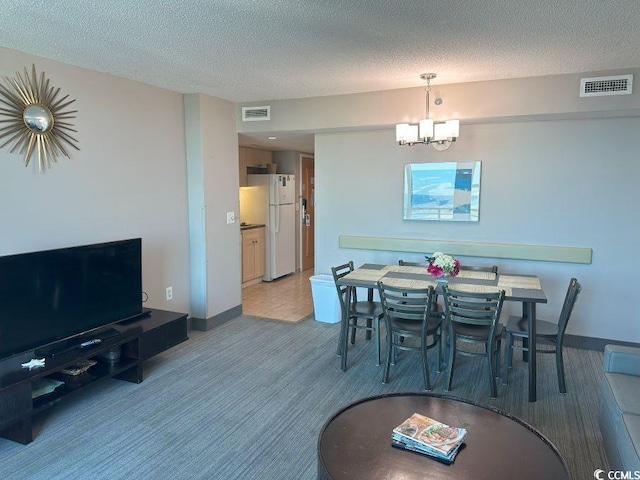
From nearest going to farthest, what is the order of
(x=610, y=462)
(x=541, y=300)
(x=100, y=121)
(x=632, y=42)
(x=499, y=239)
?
(x=610, y=462), (x=632, y=42), (x=541, y=300), (x=100, y=121), (x=499, y=239)

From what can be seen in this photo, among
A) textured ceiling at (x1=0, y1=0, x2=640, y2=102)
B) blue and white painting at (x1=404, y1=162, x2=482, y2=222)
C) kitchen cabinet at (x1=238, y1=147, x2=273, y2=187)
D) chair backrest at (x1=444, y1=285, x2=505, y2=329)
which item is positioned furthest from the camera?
kitchen cabinet at (x1=238, y1=147, x2=273, y2=187)

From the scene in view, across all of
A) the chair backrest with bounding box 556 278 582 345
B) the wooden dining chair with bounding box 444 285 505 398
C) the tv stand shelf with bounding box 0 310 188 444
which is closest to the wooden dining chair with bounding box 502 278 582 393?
the chair backrest with bounding box 556 278 582 345

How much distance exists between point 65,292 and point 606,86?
451 cm

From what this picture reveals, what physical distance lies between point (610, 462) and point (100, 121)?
4.25 meters

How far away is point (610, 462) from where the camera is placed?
2.32 m

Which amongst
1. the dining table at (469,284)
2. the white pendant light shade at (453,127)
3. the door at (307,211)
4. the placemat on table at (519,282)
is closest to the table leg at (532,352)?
the dining table at (469,284)

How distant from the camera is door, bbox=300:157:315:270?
7957mm

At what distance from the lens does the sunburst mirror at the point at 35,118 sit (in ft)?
9.91

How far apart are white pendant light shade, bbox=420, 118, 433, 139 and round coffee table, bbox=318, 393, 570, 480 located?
7.33ft

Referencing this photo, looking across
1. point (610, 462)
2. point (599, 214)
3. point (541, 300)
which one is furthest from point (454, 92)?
point (610, 462)

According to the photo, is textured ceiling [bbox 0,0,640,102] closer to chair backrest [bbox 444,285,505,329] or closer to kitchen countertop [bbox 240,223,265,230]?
chair backrest [bbox 444,285,505,329]

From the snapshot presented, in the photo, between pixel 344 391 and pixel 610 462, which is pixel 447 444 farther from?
pixel 344 391

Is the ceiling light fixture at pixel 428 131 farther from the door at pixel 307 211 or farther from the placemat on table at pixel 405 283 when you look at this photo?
the door at pixel 307 211

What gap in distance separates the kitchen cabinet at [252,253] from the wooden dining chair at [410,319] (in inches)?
137
